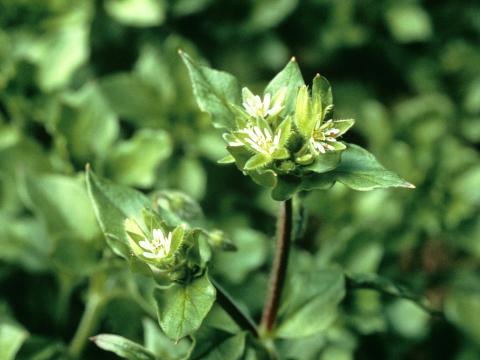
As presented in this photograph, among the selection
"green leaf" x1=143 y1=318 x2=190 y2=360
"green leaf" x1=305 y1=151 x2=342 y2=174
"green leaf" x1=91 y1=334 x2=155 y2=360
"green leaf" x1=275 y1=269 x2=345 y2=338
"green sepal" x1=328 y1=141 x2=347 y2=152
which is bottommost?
"green leaf" x1=143 y1=318 x2=190 y2=360

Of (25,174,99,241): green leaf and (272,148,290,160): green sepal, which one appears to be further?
(25,174,99,241): green leaf

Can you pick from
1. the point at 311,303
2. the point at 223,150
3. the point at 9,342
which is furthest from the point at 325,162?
the point at 223,150

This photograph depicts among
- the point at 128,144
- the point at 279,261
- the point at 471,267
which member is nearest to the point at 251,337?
the point at 279,261

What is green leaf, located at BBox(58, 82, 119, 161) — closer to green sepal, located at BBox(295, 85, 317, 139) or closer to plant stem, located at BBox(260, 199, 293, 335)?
plant stem, located at BBox(260, 199, 293, 335)

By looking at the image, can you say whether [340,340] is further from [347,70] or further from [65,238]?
[347,70]

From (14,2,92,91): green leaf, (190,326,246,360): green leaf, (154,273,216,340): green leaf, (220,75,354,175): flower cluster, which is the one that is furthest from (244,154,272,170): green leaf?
(14,2,92,91): green leaf

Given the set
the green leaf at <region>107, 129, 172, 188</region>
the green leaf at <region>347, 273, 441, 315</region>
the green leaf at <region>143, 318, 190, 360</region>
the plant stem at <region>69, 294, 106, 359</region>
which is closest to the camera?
the green leaf at <region>347, 273, 441, 315</region>
